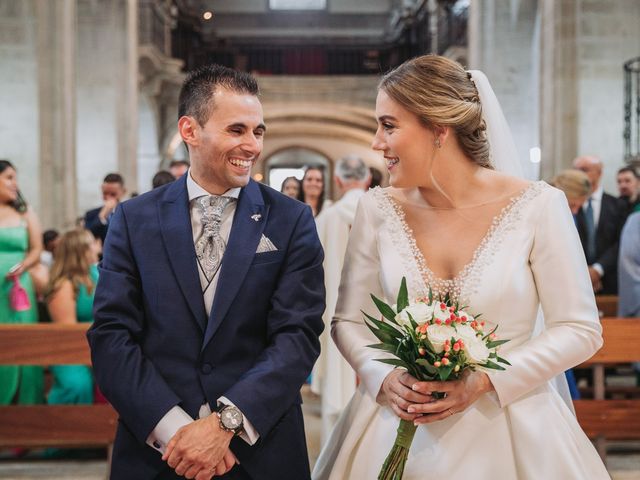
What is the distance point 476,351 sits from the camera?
80.3 inches

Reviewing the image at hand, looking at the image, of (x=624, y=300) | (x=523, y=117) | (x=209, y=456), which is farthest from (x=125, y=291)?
(x=523, y=117)

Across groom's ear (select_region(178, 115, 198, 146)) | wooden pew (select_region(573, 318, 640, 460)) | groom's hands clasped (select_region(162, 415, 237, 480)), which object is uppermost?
groom's ear (select_region(178, 115, 198, 146))

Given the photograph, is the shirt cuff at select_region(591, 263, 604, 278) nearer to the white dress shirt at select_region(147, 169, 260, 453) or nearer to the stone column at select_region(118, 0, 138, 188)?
the white dress shirt at select_region(147, 169, 260, 453)

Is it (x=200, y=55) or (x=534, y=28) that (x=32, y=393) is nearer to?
(x=534, y=28)

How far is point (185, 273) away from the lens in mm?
2354

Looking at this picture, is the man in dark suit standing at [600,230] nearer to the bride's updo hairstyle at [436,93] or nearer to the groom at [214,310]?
the bride's updo hairstyle at [436,93]

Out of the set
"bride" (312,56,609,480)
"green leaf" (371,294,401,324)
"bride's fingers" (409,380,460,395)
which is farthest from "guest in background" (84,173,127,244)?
"bride's fingers" (409,380,460,395)

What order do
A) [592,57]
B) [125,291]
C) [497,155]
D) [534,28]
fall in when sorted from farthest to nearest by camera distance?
[534,28]
[592,57]
[497,155]
[125,291]

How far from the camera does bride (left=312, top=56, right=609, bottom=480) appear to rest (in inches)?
91.0

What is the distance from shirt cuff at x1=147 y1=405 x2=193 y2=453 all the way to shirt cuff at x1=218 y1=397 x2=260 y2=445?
0.11 m

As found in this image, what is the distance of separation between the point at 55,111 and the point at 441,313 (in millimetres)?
8454

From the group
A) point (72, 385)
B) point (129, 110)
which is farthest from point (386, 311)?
point (129, 110)

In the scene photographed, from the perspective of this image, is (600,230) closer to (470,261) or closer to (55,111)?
(470,261)

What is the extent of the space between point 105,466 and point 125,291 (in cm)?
295
